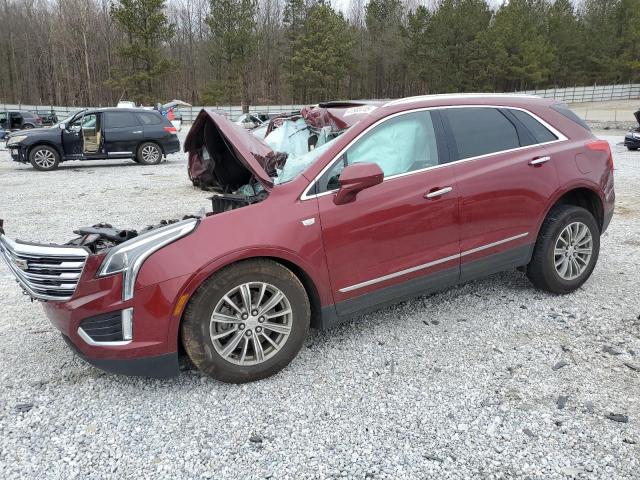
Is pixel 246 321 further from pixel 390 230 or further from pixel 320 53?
pixel 320 53

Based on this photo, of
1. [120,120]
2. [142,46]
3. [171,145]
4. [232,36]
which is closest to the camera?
[120,120]

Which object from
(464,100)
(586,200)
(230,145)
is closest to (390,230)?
(230,145)

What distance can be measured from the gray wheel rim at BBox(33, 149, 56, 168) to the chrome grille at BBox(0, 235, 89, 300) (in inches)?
506

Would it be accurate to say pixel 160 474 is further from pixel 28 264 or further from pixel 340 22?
pixel 340 22

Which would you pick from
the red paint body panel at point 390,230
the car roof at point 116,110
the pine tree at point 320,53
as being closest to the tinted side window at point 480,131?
the red paint body panel at point 390,230

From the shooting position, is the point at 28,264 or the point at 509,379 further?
the point at 509,379

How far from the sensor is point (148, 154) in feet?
50.1

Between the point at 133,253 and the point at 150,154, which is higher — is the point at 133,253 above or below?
Answer: below

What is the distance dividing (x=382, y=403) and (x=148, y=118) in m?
14.1

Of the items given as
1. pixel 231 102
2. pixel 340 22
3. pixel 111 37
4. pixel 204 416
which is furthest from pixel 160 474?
pixel 111 37

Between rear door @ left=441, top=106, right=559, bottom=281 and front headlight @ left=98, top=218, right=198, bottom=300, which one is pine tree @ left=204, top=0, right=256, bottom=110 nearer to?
rear door @ left=441, top=106, right=559, bottom=281

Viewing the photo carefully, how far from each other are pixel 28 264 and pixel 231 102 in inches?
2160

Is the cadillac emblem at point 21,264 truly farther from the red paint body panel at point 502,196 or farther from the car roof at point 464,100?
the red paint body panel at point 502,196

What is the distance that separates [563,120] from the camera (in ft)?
14.3
